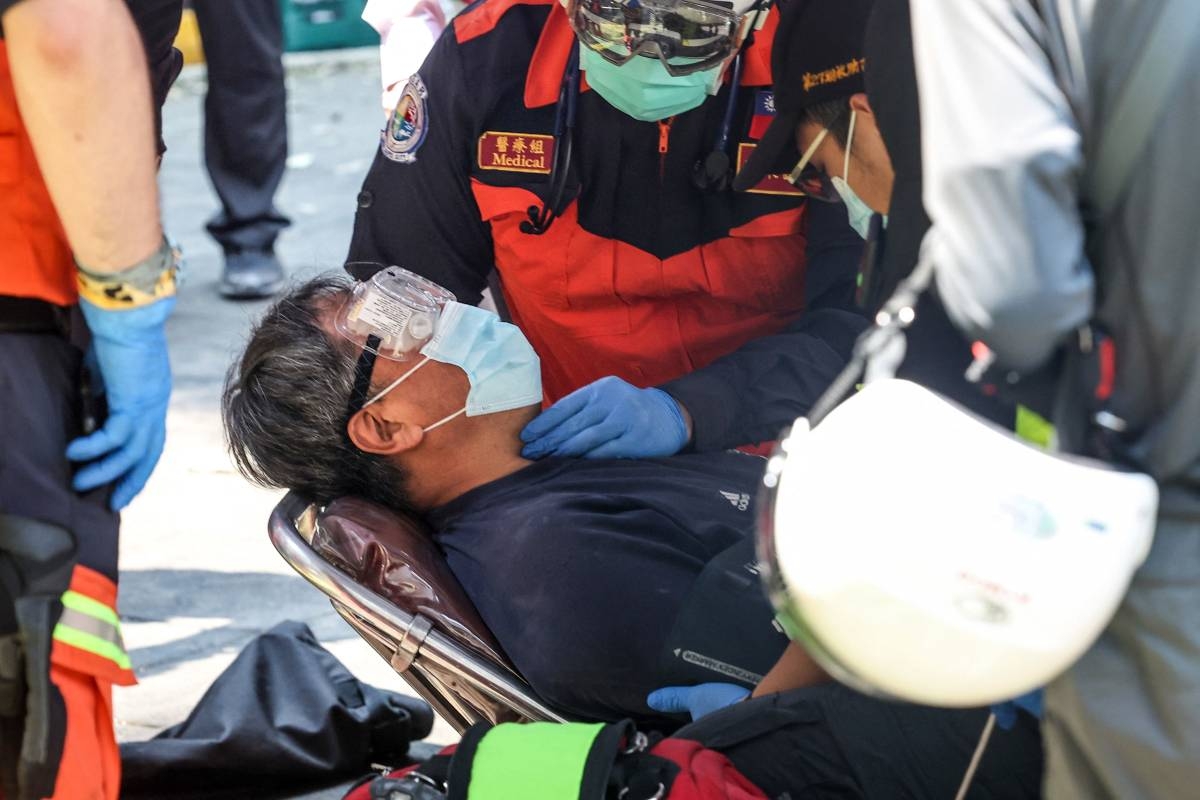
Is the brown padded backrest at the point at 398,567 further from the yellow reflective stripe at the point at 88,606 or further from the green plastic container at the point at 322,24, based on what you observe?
the green plastic container at the point at 322,24

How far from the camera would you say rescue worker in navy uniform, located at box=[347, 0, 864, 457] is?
2.85 m

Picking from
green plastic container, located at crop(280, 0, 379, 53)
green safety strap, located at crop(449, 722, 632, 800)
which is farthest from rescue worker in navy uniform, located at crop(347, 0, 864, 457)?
green plastic container, located at crop(280, 0, 379, 53)

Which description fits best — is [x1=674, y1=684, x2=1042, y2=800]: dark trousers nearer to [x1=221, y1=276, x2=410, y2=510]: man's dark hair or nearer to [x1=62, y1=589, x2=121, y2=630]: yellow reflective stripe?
[x1=62, y1=589, x2=121, y2=630]: yellow reflective stripe

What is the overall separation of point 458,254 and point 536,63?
1.30 ft

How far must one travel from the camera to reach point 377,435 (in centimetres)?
278

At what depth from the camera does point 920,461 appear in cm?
137

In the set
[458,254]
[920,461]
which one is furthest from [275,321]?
[920,461]

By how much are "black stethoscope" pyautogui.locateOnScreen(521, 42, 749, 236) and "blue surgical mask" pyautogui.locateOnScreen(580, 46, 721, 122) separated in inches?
2.5

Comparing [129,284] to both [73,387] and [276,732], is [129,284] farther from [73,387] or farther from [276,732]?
[276,732]

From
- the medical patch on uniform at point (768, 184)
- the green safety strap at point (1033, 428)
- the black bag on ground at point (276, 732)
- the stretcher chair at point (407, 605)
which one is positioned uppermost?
the green safety strap at point (1033, 428)

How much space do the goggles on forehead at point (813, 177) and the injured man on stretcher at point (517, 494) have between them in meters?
0.54

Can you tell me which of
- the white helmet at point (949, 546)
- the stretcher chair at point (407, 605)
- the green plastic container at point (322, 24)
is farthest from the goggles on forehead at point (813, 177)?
the green plastic container at point (322, 24)

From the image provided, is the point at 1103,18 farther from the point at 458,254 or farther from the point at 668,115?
the point at 458,254

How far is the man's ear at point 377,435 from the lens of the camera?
2.76m
